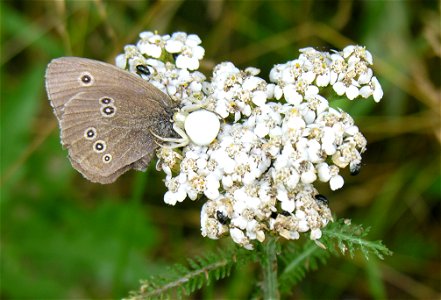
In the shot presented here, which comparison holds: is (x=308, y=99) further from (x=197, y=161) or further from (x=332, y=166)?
(x=197, y=161)

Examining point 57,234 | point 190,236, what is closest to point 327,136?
point 190,236

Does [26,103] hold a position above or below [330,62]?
above

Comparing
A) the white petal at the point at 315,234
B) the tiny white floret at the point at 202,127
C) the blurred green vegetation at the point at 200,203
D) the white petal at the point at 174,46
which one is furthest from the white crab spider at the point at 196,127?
the blurred green vegetation at the point at 200,203

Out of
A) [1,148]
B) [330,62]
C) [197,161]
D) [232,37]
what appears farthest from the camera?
[232,37]

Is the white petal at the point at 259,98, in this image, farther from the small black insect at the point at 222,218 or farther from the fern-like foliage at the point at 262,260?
the fern-like foliage at the point at 262,260

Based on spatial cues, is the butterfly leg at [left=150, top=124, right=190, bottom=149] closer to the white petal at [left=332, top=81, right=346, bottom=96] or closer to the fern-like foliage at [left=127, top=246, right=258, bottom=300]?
the fern-like foliage at [left=127, top=246, right=258, bottom=300]

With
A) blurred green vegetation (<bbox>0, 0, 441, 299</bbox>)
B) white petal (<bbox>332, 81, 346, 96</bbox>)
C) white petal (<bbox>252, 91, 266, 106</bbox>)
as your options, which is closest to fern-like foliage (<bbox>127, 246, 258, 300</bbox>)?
white petal (<bbox>252, 91, 266, 106</bbox>)

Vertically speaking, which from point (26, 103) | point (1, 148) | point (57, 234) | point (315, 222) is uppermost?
point (26, 103)
